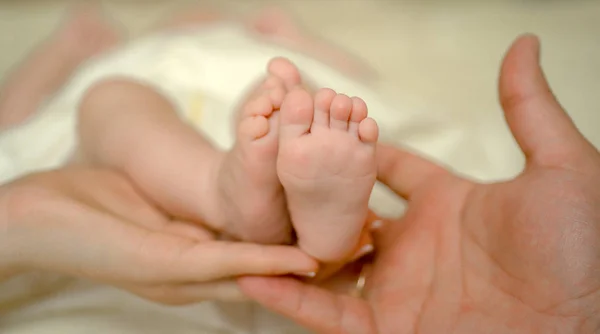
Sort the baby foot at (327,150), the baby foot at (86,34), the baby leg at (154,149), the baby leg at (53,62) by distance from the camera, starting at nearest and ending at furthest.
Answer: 1. the baby foot at (327,150)
2. the baby leg at (154,149)
3. the baby leg at (53,62)
4. the baby foot at (86,34)

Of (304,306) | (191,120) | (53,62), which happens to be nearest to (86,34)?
(53,62)

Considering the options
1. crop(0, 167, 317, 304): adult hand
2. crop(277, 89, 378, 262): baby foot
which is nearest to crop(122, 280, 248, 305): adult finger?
crop(0, 167, 317, 304): adult hand

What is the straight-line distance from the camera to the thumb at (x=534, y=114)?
0.61 m

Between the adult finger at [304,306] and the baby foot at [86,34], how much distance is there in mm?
779

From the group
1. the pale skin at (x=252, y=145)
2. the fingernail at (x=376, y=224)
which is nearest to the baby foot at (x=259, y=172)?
the pale skin at (x=252, y=145)

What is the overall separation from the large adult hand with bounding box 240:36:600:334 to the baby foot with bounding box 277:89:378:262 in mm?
118

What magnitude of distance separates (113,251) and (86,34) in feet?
2.49

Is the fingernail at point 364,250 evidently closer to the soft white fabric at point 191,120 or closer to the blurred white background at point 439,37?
the soft white fabric at point 191,120

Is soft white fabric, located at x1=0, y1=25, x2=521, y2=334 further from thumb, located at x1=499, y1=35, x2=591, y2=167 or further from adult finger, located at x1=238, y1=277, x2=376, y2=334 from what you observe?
thumb, located at x1=499, y1=35, x2=591, y2=167

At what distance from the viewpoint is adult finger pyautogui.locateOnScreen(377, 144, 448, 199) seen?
2.48 feet

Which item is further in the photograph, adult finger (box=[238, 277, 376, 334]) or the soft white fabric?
the soft white fabric

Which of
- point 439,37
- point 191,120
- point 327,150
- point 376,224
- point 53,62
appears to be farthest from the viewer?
point 439,37

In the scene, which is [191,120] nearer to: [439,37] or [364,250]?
[364,250]

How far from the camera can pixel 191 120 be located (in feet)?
3.05
